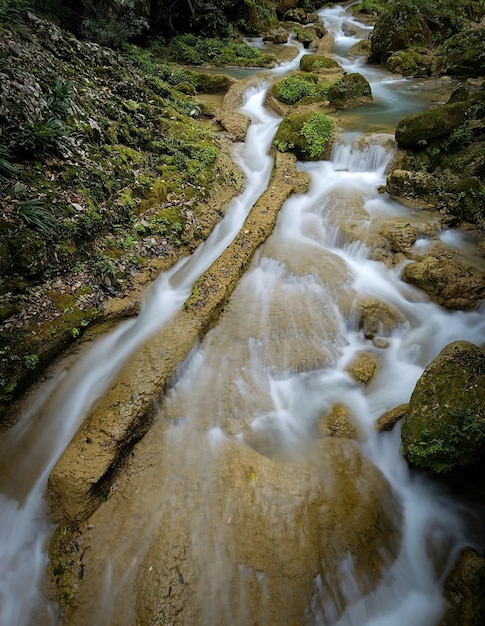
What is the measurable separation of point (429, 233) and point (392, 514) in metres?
5.32

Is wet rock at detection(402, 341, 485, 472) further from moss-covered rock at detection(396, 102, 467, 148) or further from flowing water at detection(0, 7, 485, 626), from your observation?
moss-covered rock at detection(396, 102, 467, 148)

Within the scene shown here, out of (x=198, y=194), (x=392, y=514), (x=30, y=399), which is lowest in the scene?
(x=392, y=514)

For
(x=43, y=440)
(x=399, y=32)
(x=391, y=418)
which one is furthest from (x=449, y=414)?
(x=399, y=32)

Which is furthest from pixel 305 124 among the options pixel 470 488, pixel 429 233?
pixel 470 488

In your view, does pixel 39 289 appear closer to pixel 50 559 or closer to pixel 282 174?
pixel 50 559

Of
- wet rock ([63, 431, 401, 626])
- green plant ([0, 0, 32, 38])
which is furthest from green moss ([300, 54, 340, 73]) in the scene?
wet rock ([63, 431, 401, 626])

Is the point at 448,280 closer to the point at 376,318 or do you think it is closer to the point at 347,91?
the point at 376,318

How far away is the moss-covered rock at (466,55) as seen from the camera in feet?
44.2

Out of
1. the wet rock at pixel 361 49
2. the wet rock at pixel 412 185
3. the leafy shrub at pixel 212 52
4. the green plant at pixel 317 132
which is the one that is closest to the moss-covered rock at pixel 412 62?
the wet rock at pixel 361 49

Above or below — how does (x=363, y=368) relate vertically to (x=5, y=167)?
below

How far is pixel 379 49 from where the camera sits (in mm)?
16297

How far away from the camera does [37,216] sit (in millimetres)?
5148

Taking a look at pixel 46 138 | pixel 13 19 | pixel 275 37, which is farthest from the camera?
pixel 275 37

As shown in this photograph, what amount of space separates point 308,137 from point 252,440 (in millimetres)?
8332
